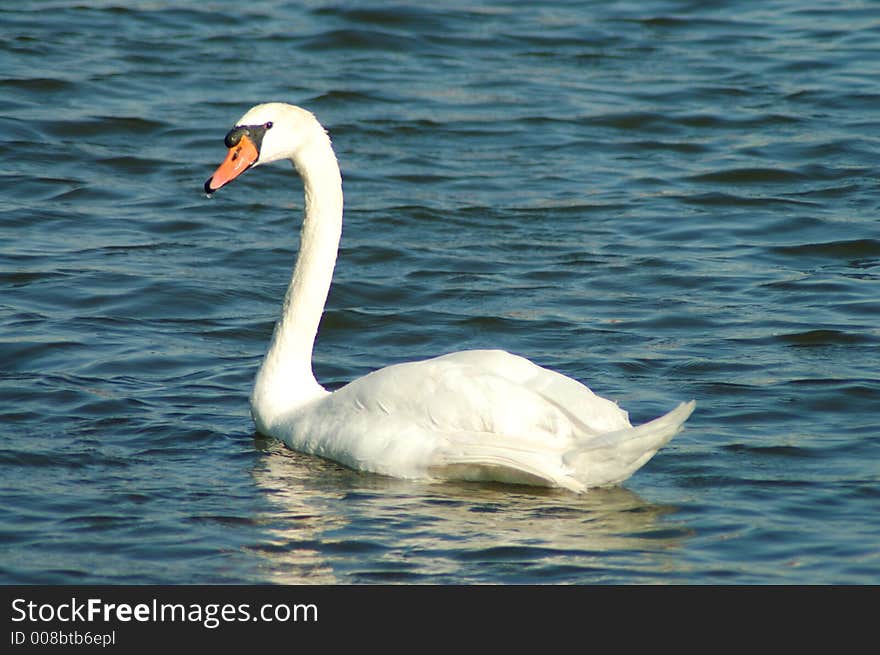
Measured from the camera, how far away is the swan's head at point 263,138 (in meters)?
8.06

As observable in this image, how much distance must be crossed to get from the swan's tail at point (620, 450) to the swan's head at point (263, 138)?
2.14 meters

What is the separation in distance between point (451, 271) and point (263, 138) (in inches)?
138

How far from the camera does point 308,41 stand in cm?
1708

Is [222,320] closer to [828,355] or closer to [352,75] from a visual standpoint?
[828,355]

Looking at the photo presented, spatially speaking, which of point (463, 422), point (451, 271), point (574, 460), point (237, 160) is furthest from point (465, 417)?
point (451, 271)

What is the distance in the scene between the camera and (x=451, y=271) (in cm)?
1145

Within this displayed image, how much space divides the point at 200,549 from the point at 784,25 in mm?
12934

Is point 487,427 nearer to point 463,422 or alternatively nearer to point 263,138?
point 463,422

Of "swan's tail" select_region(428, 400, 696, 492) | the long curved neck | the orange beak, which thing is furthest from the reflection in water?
the orange beak

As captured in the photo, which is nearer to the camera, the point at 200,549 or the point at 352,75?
the point at 200,549

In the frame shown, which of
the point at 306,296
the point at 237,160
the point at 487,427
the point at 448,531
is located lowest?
the point at 448,531
